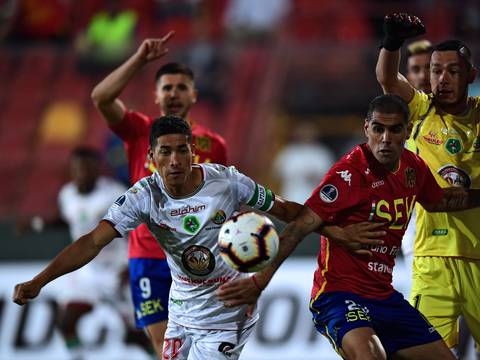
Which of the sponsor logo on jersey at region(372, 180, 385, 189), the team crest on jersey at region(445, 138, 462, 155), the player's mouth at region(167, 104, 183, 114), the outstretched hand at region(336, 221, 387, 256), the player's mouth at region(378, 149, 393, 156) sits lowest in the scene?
the outstretched hand at region(336, 221, 387, 256)

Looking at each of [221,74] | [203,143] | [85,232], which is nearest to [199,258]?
[203,143]

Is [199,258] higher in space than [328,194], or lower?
lower

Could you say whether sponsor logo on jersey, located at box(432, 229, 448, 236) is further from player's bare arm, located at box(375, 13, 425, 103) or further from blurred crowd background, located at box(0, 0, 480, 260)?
blurred crowd background, located at box(0, 0, 480, 260)

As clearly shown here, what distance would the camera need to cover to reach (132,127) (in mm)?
6543

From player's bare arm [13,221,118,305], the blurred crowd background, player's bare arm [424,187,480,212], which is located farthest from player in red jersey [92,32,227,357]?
the blurred crowd background

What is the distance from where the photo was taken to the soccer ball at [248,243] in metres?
4.71

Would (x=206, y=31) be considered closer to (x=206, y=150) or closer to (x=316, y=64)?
(x=316, y=64)

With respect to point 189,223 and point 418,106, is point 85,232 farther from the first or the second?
point 418,106

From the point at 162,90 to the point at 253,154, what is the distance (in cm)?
547

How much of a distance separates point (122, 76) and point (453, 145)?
223 centimetres

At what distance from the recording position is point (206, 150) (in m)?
6.51

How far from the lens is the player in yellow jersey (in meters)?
5.68

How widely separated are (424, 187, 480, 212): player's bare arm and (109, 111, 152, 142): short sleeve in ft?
6.96

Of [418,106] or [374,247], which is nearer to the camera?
[374,247]
